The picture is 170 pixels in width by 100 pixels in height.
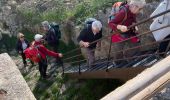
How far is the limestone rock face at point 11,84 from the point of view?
6047 millimetres

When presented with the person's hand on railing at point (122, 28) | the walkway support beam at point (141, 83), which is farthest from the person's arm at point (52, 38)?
the walkway support beam at point (141, 83)

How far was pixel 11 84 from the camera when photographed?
6.45 metres

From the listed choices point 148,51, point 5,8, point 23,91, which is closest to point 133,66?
point 148,51

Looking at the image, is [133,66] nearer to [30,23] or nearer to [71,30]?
[71,30]

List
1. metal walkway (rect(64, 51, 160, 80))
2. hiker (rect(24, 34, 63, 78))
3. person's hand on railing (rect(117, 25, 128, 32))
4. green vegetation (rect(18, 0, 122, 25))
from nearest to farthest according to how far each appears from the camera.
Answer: person's hand on railing (rect(117, 25, 128, 32)) → metal walkway (rect(64, 51, 160, 80)) → hiker (rect(24, 34, 63, 78)) → green vegetation (rect(18, 0, 122, 25))

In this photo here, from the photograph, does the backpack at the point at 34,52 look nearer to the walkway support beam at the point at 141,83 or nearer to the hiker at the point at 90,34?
the hiker at the point at 90,34

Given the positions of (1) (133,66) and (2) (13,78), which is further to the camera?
(1) (133,66)

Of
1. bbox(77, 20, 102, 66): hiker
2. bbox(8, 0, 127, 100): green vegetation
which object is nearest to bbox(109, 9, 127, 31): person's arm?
bbox(77, 20, 102, 66): hiker

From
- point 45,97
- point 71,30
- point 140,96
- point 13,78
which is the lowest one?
point 45,97

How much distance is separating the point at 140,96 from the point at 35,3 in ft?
41.6

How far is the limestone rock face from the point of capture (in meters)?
6.05

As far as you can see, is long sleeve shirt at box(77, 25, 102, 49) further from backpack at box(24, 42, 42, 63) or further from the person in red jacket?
backpack at box(24, 42, 42, 63)

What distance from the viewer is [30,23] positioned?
49.8ft

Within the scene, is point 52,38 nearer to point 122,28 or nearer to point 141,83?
point 122,28
